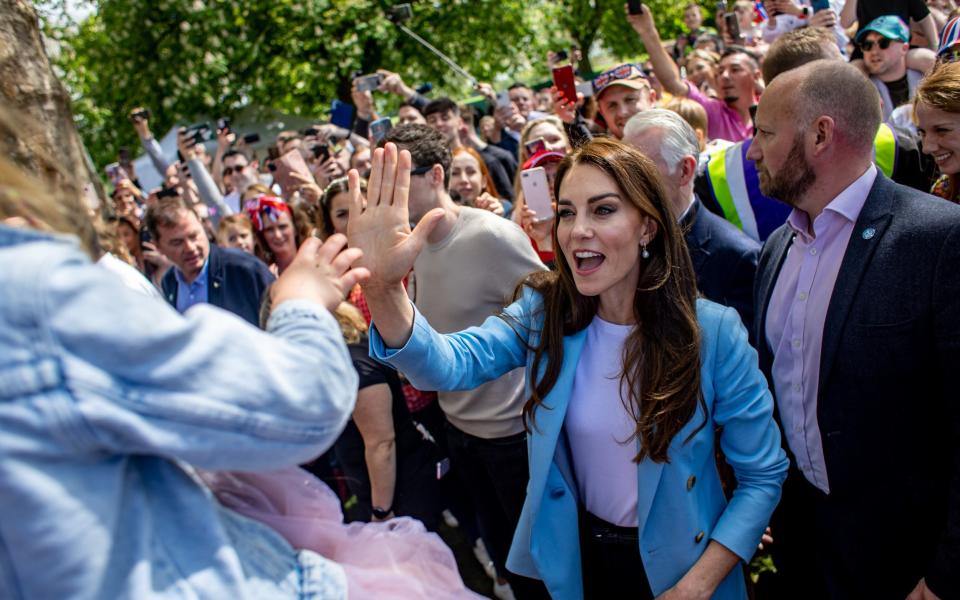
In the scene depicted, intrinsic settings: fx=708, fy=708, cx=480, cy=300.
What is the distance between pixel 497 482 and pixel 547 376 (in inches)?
48.7

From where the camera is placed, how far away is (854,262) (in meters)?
2.08

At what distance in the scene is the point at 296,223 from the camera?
5133 mm

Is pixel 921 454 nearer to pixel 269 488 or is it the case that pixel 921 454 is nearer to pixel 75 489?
pixel 269 488

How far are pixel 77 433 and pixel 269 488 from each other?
1.44 feet

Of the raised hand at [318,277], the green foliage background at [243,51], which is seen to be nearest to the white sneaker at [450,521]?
the raised hand at [318,277]

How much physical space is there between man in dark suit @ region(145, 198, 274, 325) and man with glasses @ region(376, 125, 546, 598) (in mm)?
1471

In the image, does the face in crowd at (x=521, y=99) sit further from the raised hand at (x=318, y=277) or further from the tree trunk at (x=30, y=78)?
the raised hand at (x=318, y=277)

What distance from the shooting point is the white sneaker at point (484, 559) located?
401 cm

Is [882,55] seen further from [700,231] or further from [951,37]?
[700,231]

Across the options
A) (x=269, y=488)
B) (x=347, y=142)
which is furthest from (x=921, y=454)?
(x=347, y=142)

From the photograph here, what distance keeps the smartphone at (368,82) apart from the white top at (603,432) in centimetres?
594

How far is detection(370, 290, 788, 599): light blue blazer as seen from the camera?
202 centimetres

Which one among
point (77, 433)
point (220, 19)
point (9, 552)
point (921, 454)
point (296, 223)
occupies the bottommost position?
point (921, 454)

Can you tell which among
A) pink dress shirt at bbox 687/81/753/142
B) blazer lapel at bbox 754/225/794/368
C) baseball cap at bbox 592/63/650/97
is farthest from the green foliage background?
blazer lapel at bbox 754/225/794/368
